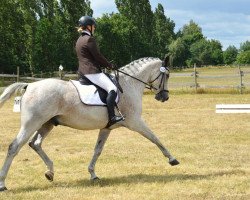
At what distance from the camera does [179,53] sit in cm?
12006

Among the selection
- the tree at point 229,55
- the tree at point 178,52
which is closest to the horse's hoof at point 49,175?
the tree at point 178,52

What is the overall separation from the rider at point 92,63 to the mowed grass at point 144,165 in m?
1.36

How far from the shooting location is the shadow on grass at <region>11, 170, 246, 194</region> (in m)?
7.71

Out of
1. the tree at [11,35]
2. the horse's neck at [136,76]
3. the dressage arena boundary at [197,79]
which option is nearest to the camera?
the horse's neck at [136,76]

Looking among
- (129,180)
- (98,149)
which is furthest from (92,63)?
(129,180)

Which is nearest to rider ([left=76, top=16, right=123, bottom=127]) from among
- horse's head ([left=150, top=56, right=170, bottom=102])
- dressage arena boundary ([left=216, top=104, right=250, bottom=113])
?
horse's head ([left=150, top=56, right=170, bottom=102])

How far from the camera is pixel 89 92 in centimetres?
780

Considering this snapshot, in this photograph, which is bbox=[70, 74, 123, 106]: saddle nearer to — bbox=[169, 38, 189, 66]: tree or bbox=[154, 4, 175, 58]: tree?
bbox=[154, 4, 175, 58]: tree

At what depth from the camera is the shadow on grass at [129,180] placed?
771 centimetres

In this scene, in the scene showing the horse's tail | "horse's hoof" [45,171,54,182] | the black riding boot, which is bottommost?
"horse's hoof" [45,171,54,182]

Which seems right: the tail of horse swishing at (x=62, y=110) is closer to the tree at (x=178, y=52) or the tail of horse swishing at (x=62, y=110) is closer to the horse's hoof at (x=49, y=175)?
the horse's hoof at (x=49, y=175)

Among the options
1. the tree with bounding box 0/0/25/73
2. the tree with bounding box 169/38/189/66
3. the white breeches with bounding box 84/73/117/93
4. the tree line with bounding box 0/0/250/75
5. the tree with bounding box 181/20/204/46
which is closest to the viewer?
the white breeches with bounding box 84/73/117/93

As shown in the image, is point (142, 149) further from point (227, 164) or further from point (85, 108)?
point (85, 108)

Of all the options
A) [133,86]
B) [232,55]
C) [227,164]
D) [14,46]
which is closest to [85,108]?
[133,86]
